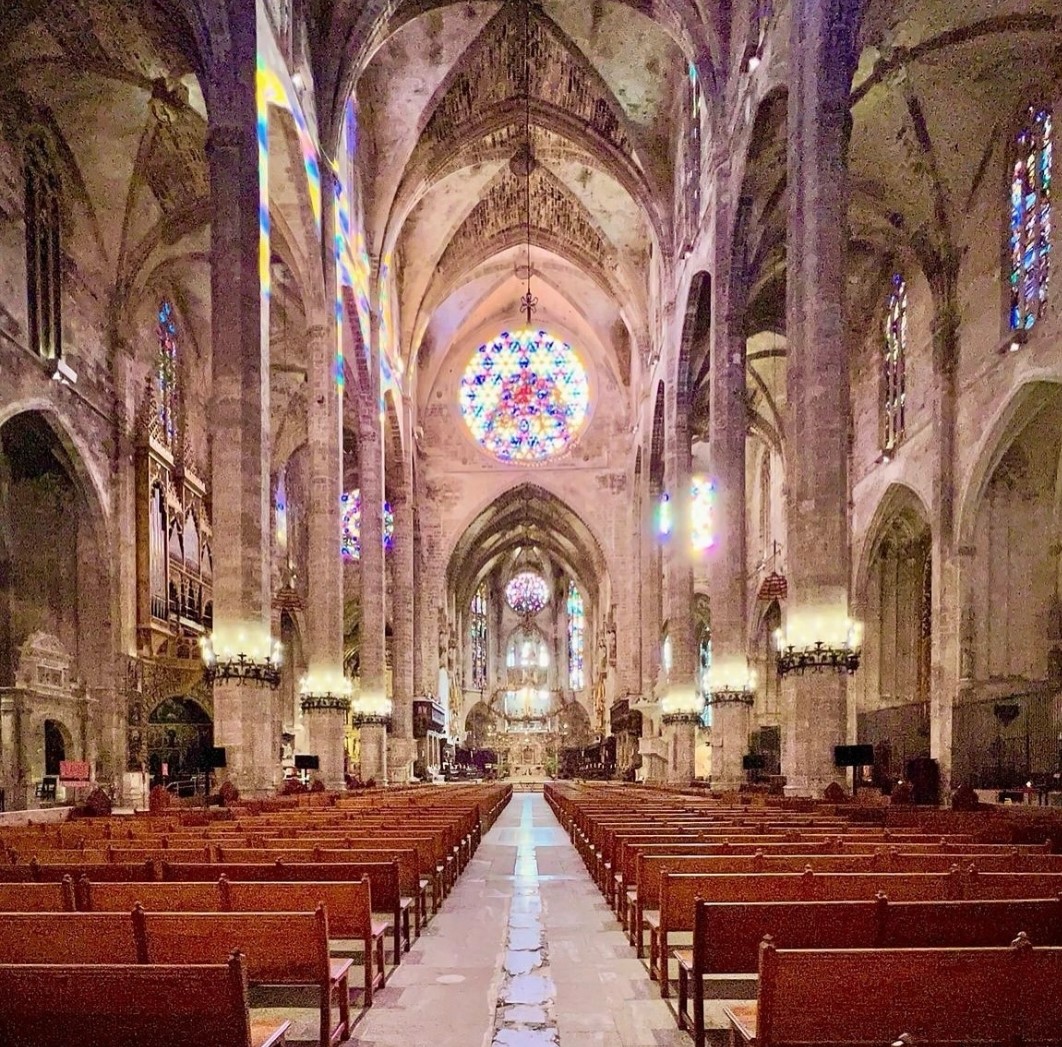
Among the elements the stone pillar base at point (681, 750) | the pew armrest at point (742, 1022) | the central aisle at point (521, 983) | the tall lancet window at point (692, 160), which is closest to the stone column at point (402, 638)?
the stone pillar base at point (681, 750)

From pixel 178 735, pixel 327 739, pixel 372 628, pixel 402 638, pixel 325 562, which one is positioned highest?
pixel 325 562

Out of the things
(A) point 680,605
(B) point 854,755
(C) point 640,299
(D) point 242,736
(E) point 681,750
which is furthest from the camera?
(C) point 640,299

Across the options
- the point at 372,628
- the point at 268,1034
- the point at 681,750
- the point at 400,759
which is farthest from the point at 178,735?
the point at 268,1034

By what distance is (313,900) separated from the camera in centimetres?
468

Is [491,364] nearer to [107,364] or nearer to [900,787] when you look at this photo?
[107,364]

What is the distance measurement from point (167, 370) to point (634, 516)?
2186 centimetres

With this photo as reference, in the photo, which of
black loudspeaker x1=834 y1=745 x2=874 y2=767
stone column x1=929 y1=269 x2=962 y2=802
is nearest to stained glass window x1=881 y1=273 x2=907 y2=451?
stone column x1=929 y1=269 x2=962 y2=802

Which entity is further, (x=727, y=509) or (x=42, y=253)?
(x=727, y=509)

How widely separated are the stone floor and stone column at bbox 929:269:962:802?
52.1 ft

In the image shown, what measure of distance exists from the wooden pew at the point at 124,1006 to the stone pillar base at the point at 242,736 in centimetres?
1345

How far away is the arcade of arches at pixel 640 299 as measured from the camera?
52.9ft

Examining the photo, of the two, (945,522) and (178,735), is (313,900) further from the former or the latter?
(178,735)

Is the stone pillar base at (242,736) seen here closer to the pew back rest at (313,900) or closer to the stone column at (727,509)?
the stone column at (727,509)

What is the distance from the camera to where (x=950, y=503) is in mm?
22781
